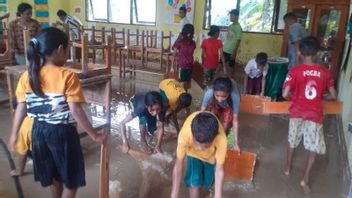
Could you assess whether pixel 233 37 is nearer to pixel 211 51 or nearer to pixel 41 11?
pixel 211 51

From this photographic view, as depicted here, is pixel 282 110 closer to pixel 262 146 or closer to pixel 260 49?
pixel 262 146

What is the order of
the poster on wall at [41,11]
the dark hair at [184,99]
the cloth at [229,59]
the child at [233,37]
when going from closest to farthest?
1. the dark hair at [184,99]
2. the child at [233,37]
3. the cloth at [229,59]
4. the poster on wall at [41,11]

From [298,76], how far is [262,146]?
1.13 meters

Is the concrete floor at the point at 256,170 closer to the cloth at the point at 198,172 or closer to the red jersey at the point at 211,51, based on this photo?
the cloth at the point at 198,172

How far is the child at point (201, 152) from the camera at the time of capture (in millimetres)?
1564

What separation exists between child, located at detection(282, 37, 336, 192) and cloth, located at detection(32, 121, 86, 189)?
1.58m

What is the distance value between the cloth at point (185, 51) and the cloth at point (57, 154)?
289 centimetres

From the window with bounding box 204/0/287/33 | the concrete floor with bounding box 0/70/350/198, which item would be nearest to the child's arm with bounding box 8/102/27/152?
the concrete floor with bounding box 0/70/350/198

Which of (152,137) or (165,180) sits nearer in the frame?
(165,180)

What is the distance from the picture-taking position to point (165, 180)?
244 centimetres

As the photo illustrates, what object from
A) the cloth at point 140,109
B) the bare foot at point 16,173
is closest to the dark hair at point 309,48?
the cloth at point 140,109

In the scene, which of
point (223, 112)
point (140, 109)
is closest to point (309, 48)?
point (223, 112)

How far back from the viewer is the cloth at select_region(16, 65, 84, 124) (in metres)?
1.48

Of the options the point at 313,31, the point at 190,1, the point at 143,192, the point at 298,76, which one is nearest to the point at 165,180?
the point at 143,192
